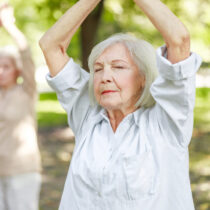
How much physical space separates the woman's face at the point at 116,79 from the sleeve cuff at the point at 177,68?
30cm

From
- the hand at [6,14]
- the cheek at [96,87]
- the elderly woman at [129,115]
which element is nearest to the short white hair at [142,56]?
the elderly woman at [129,115]

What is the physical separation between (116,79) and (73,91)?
1.05 ft

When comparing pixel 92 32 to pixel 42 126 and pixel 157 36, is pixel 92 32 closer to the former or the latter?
pixel 42 126

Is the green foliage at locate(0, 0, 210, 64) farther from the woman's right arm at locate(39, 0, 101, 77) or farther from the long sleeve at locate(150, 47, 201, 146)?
the long sleeve at locate(150, 47, 201, 146)

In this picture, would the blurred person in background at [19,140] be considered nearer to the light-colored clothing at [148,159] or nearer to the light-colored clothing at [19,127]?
the light-colored clothing at [19,127]

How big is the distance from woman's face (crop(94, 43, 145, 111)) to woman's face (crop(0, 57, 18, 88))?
6.93 ft

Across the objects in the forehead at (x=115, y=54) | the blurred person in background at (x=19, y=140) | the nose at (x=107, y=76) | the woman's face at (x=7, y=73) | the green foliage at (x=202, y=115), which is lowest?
the green foliage at (x=202, y=115)

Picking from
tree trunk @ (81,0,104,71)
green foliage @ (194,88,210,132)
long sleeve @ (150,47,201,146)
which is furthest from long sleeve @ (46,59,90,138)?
tree trunk @ (81,0,104,71)

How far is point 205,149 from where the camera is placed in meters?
9.07

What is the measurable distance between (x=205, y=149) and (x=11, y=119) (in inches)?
234

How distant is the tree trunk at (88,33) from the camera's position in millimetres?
9695

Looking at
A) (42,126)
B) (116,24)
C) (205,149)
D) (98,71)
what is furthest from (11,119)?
(116,24)

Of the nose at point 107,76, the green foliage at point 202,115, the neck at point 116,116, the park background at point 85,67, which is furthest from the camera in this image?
the green foliage at point 202,115

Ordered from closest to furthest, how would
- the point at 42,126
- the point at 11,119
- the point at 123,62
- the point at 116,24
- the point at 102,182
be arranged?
1. the point at 102,182
2. the point at 123,62
3. the point at 11,119
4. the point at 42,126
5. the point at 116,24
